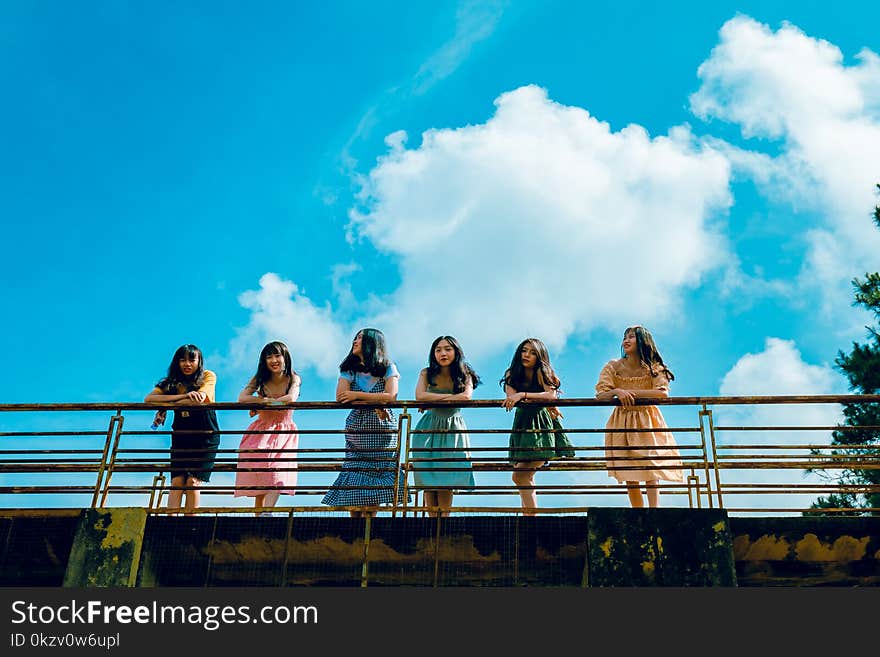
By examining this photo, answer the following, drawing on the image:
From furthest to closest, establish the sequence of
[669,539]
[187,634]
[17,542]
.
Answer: [17,542] < [669,539] < [187,634]

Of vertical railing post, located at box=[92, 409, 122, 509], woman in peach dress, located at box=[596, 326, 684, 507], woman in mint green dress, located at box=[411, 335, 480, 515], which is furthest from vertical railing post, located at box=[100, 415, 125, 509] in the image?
woman in peach dress, located at box=[596, 326, 684, 507]

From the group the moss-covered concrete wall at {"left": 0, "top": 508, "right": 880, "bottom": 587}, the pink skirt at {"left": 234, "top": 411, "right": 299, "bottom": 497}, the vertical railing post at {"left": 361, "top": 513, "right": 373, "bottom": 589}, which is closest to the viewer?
the moss-covered concrete wall at {"left": 0, "top": 508, "right": 880, "bottom": 587}

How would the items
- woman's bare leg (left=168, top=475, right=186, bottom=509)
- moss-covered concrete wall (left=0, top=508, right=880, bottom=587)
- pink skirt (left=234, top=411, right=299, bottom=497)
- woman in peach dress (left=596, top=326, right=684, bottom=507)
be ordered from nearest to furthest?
moss-covered concrete wall (left=0, top=508, right=880, bottom=587)
woman in peach dress (left=596, top=326, right=684, bottom=507)
pink skirt (left=234, top=411, right=299, bottom=497)
woman's bare leg (left=168, top=475, right=186, bottom=509)

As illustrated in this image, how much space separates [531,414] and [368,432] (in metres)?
1.55

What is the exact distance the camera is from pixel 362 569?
300 inches

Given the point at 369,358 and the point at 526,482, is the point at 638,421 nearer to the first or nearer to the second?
the point at 526,482

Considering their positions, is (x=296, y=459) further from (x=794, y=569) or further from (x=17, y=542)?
(x=794, y=569)

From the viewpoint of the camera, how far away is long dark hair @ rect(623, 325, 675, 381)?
8320 mm

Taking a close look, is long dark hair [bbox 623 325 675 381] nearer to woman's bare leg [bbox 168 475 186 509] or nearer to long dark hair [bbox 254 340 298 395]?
long dark hair [bbox 254 340 298 395]

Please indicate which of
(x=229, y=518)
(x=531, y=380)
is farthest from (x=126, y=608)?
(x=531, y=380)

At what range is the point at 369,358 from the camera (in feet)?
27.6

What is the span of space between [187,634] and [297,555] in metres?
1.75

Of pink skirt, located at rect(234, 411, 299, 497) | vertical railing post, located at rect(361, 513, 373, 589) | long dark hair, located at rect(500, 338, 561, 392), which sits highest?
long dark hair, located at rect(500, 338, 561, 392)

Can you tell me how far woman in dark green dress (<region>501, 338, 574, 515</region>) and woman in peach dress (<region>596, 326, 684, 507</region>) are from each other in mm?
464
